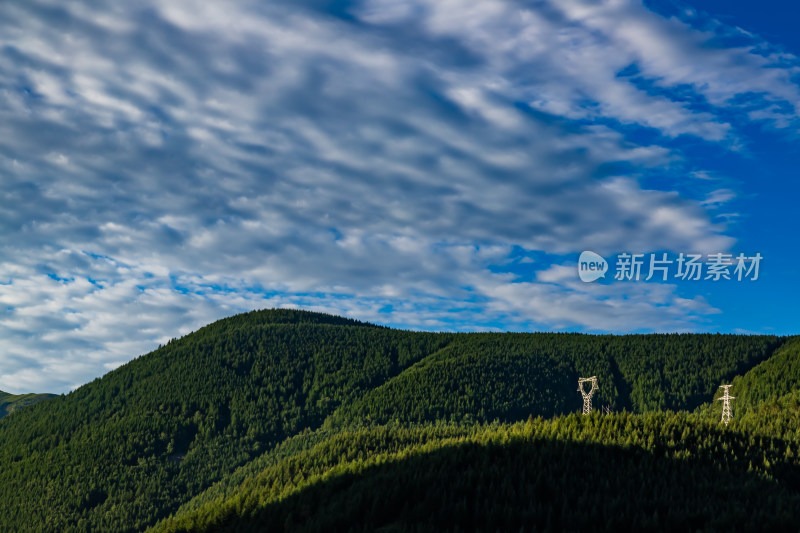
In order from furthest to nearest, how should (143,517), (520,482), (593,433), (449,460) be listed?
1. (143,517)
2. (593,433)
3. (449,460)
4. (520,482)

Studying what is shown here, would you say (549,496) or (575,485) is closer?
(549,496)

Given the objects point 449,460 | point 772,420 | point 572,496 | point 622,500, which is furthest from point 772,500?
point 772,420

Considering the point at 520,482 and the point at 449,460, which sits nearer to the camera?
the point at 520,482

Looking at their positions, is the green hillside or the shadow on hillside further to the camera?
the green hillside

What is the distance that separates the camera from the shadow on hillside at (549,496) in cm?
4578

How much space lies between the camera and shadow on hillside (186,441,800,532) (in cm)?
4578

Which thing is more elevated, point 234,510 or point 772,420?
point 772,420

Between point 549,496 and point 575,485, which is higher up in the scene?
point 575,485

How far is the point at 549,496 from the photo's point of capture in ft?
176

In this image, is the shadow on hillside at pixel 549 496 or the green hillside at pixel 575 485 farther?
the green hillside at pixel 575 485

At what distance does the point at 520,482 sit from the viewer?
56.0 meters

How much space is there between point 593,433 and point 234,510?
56.6 m

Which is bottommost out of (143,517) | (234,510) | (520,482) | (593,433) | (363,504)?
(143,517)

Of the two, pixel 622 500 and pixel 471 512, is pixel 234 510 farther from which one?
pixel 622 500
